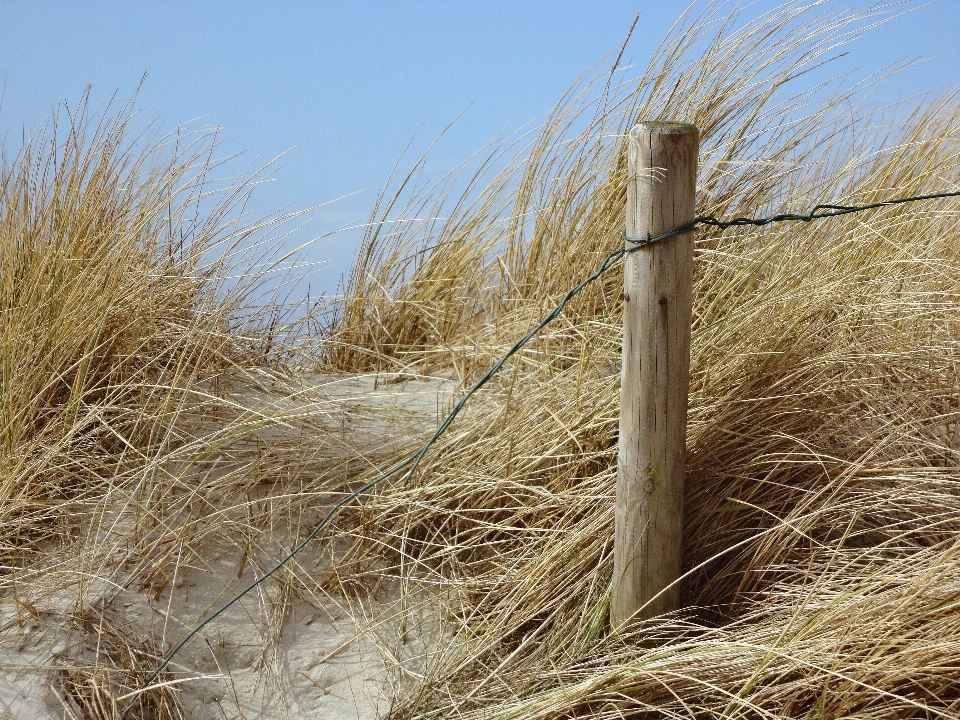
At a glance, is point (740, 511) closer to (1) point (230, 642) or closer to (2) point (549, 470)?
(2) point (549, 470)

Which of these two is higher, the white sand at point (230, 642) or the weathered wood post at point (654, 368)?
the weathered wood post at point (654, 368)

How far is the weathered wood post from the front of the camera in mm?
2084

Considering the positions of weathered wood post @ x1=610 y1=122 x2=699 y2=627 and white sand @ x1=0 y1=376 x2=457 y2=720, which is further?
white sand @ x1=0 y1=376 x2=457 y2=720

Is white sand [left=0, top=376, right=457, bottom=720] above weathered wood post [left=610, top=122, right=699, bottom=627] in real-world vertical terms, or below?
below

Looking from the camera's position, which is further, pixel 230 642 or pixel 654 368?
pixel 230 642

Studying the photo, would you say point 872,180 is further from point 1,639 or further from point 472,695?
point 1,639

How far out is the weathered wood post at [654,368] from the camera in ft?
6.84

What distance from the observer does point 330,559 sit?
2.84 m

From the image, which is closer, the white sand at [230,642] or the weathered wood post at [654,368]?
the weathered wood post at [654,368]

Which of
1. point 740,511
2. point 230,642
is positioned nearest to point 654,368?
point 740,511

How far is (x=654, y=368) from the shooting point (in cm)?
213

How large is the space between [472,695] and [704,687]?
1.97 feet

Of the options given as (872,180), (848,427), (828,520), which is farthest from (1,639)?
(872,180)

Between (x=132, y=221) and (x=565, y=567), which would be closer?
(x=565, y=567)
